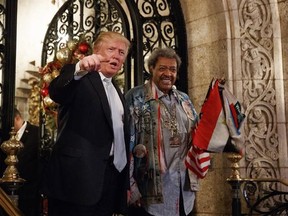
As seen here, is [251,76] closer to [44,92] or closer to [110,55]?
[44,92]

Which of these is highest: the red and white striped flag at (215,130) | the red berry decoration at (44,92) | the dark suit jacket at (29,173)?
the red berry decoration at (44,92)

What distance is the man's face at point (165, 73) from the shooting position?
451 centimetres

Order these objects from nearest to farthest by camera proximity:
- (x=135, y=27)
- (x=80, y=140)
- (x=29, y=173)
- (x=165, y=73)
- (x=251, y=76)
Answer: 1. (x=80, y=140)
2. (x=165, y=73)
3. (x=251, y=76)
4. (x=135, y=27)
5. (x=29, y=173)

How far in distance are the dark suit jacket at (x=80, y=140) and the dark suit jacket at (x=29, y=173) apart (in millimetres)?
3691

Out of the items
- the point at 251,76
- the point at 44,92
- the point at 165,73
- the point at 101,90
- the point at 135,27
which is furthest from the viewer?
the point at 44,92

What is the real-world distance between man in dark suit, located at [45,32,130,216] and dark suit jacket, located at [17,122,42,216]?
12.0ft

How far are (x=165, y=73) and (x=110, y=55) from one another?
814mm

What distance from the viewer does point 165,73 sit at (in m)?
4.50

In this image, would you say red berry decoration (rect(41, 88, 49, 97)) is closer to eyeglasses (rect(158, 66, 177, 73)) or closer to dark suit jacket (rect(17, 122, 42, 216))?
dark suit jacket (rect(17, 122, 42, 216))

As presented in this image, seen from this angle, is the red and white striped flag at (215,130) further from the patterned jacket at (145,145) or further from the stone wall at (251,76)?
the stone wall at (251,76)

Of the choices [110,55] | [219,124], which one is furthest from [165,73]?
[110,55]

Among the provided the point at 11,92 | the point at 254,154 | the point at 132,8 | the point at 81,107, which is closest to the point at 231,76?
the point at 254,154

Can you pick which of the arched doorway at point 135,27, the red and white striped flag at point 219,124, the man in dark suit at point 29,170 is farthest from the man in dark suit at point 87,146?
the man in dark suit at point 29,170

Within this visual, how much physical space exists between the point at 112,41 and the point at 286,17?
3190 millimetres
